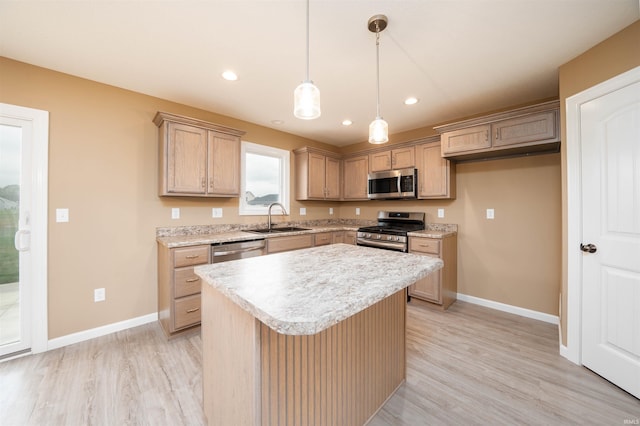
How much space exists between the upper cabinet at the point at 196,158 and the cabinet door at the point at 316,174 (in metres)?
1.29

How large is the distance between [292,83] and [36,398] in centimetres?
313

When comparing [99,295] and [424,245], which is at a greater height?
[424,245]

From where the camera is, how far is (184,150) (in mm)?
2744

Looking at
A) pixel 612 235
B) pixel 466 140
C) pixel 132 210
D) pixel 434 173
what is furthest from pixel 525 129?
pixel 132 210

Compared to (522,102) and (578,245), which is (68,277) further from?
(522,102)

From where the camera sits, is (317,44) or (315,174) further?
(315,174)

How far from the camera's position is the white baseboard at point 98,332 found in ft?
7.37

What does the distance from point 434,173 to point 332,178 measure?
5.62ft

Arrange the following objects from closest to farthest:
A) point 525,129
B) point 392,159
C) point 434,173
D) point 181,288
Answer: point 181,288 < point 525,129 < point 434,173 < point 392,159

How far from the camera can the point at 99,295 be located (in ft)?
8.11

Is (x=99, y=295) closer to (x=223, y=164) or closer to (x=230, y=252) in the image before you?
(x=230, y=252)

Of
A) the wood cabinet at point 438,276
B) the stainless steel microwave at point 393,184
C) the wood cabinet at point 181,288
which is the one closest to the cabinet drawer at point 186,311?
the wood cabinet at point 181,288

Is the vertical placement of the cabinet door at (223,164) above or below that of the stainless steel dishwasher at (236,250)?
above

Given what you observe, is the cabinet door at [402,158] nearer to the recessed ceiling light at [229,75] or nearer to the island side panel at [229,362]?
the recessed ceiling light at [229,75]
